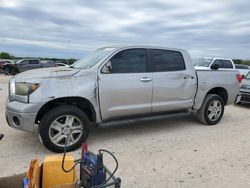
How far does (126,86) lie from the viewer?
4.75m

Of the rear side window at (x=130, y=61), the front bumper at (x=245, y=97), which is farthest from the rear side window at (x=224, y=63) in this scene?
the rear side window at (x=130, y=61)

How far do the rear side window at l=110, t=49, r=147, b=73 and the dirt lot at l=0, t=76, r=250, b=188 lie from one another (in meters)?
1.33

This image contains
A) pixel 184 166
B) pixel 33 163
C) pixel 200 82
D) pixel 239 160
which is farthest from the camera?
pixel 200 82

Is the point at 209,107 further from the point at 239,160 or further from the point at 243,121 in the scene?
the point at 239,160

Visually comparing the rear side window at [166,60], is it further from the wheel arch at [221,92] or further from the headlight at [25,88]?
the headlight at [25,88]

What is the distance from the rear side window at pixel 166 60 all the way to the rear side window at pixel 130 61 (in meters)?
0.23

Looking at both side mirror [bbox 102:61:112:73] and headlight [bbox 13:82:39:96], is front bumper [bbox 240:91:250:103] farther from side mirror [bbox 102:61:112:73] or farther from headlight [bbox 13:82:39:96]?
headlight [bbox 13:82:39:96]

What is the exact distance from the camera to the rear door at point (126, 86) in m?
4.59

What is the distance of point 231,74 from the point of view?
6461mm

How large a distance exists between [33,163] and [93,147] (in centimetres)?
222

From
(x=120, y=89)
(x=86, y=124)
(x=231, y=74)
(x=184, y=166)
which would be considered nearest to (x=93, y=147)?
(x=86, y=124)

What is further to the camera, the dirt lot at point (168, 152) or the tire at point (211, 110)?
the tire at point (211, 110)

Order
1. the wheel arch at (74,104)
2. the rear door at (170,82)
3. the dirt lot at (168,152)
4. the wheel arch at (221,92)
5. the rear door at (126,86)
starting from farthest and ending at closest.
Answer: the wheel arch at (221,92), the rear door at (170,82), the rear door at (126,86), the wheel arch at (74,104), the dirt lot at (168,152)

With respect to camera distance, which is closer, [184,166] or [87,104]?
[184,166]
